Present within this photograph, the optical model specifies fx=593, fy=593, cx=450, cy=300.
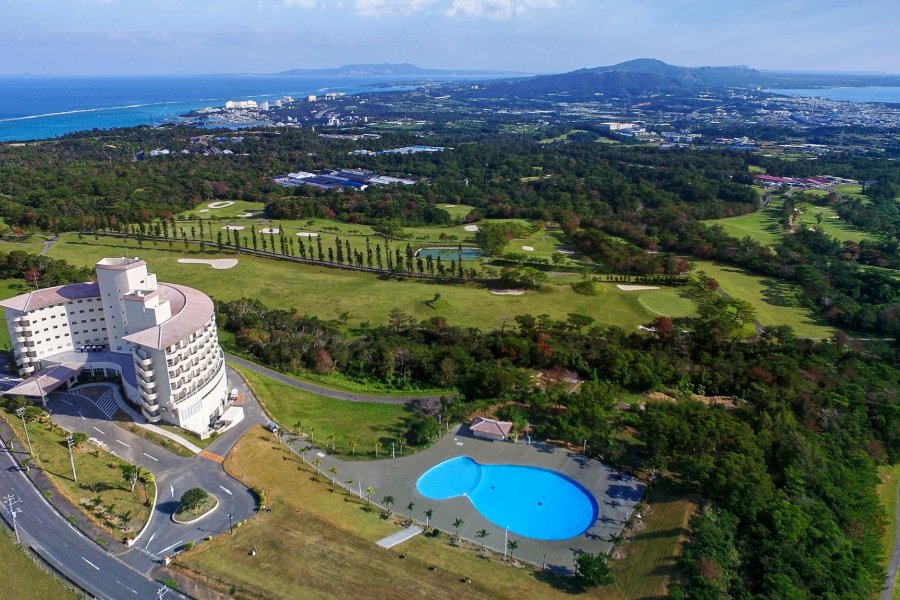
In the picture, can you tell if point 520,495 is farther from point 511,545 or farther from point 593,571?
point 593,571

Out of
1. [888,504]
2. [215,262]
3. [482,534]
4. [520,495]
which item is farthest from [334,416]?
[215,262]

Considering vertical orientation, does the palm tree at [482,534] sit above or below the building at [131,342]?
below

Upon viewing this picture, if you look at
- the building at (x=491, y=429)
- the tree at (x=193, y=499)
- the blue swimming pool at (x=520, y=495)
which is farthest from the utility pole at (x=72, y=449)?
the building at (x=491, y=429)

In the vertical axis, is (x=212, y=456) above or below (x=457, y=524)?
above

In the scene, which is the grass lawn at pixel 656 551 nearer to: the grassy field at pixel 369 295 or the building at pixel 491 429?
the building at pixel 491 429

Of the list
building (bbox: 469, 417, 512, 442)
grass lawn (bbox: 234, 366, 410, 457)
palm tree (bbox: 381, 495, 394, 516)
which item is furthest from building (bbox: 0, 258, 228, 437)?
building (bbox: 469, 417, 512, 442)

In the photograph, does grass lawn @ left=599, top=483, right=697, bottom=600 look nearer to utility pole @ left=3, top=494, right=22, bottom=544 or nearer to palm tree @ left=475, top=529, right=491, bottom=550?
palm tree @ left=475, top=529, right=491, bottom=550
